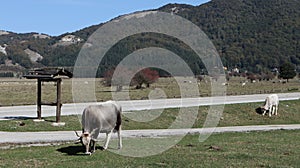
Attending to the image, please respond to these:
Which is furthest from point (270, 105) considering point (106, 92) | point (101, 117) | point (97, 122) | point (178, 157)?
point (106, 92)

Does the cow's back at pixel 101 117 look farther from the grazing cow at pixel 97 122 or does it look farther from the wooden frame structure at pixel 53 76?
the wooden frame structure at pixel 53 76

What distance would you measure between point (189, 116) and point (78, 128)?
43.8ft

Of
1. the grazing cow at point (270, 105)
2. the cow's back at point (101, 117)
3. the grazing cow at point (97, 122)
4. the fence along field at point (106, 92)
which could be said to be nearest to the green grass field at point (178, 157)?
the grazing cow at point (97, 122)

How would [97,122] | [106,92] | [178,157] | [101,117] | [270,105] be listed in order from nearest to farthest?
[178,157], [97,122], [101,117], [270,105], [106,92]

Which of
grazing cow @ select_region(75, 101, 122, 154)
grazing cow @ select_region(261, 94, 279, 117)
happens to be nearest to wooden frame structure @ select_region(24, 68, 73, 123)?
grazing cow @ select_region(75, 101, 122, 154)

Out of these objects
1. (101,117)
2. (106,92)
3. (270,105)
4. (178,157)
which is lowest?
(178,157)

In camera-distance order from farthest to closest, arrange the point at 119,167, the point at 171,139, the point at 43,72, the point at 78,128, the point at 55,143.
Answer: the point at 43,72
the point at 78,128
the point at 171,139
the point at 55,143
the point at 119,167

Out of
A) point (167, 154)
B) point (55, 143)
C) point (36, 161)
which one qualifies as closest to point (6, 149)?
point (55, 143)

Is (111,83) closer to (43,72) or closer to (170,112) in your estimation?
(170,112)

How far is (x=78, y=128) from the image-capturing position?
31.8 metres

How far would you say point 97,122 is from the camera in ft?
68.9

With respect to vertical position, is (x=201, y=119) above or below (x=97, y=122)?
below

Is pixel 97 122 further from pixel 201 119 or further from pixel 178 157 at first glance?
pixel 201 119

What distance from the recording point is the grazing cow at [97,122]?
1994cm
